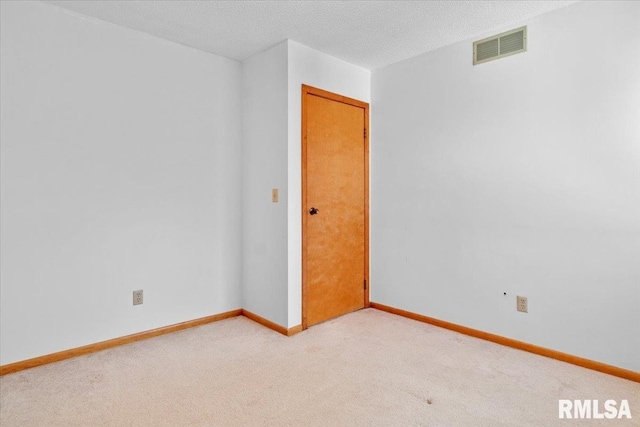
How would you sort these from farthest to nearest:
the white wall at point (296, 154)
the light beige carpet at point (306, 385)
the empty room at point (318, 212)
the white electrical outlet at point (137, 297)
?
the white wall at point (296, 154), the white electrical outlet at point (137, 297), the empty room at point (318, 212), the light beige carpet at point (306, 385)

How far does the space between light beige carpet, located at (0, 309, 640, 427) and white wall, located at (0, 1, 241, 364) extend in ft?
1.12

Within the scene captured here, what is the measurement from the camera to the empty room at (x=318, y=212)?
2.17 meters

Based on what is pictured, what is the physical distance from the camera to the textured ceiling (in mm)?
2391

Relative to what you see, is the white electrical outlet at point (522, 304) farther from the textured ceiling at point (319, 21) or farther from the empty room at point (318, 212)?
the textured ceiling at point (319, 21)

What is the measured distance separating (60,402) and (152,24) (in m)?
2.52

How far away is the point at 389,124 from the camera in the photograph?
3.48 meters

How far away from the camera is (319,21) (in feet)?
8.55

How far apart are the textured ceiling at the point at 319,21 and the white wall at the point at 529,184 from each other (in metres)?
0.26

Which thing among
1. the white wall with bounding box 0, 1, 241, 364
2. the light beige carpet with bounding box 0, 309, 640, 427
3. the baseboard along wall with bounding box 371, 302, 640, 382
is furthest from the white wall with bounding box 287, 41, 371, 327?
the baseboard along wall with bounding box 371, 302, 640, 382

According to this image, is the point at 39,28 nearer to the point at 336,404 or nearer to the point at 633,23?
the point at 336,404

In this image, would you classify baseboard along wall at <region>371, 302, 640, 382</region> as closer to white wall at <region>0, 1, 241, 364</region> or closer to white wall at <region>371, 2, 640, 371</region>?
white wall at <region>371, 2, 640, 371</region>

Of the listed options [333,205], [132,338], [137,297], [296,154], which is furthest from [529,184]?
[132,338]

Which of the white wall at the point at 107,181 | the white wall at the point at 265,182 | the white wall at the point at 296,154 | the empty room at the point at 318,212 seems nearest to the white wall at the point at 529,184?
the empty room at the point at 318,212

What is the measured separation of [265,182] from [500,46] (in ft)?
6.95
